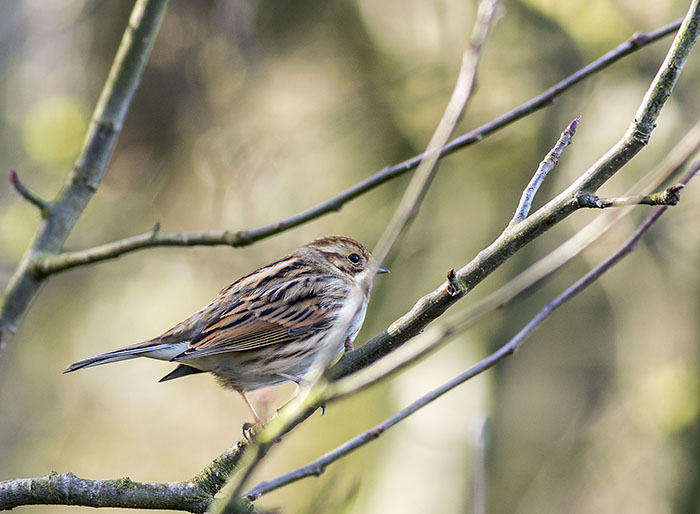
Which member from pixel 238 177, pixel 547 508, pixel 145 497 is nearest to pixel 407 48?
pixel 238 177

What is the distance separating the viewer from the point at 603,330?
714cm

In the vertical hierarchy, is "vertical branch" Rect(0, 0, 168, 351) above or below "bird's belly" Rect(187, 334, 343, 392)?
above

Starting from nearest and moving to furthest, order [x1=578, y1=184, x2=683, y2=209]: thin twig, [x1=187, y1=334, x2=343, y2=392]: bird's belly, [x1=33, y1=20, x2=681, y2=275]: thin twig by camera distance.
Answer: [x1=578, y1=184, x2=683, y2=209]: thin twig → [x1=33, y1=20, x2=681, y2=275]: thin twig → [x1=187, y1=334, x2=343, y2=392]: bird's belly

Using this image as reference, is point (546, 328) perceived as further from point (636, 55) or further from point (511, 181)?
point (636, 55)

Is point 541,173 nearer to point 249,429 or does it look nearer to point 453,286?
point 453,286

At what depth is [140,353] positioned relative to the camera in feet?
12.0

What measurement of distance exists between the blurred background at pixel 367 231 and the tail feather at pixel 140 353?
1514mm

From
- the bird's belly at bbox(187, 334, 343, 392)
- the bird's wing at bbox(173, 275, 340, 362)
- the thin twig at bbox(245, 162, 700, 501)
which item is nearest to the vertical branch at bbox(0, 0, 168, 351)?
the bird's wing at bbox(173, 275, 340, 362)

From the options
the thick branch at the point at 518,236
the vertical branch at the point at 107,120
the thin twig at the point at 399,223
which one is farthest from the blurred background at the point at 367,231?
the thin twig at the point at 399,223

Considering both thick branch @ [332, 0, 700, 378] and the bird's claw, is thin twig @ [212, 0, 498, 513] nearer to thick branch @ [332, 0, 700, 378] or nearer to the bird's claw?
thick branch @ [332, 0, 700, 378]

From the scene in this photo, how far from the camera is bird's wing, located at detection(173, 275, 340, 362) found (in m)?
3.89

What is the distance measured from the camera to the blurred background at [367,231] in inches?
257

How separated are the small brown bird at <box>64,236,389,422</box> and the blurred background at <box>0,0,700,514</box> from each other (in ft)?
4.09

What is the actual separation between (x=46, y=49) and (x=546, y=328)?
16.6 ft
